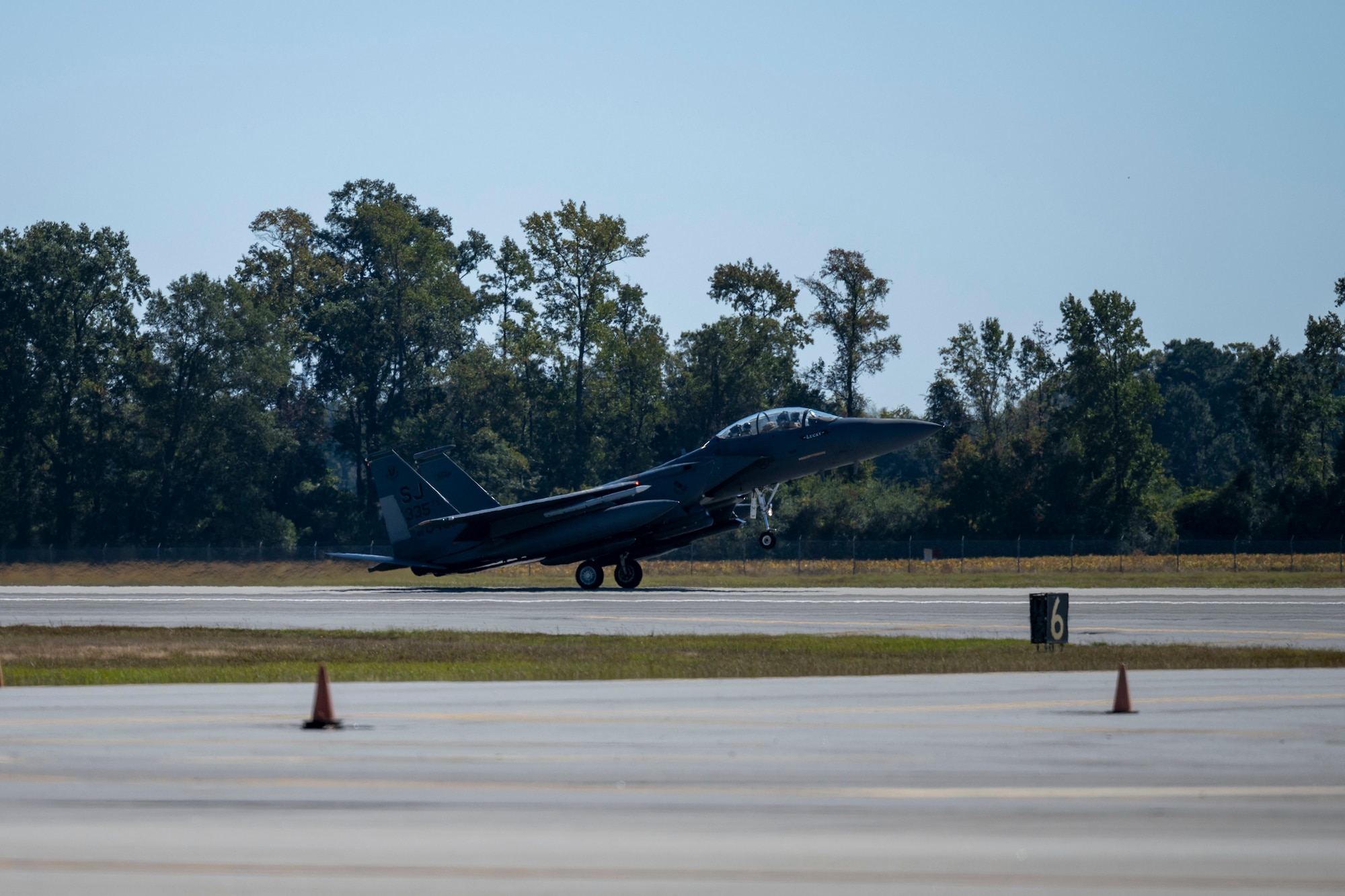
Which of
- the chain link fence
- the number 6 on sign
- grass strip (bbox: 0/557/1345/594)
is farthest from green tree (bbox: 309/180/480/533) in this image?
the number 6 on sign

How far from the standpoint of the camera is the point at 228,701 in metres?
14.7

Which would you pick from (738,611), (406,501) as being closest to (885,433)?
(738,611)

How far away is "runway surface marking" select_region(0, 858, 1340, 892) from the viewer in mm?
A: 6781

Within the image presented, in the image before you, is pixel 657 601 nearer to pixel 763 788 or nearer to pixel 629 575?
pixel 629 575

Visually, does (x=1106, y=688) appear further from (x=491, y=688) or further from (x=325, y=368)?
(x=325, y=368)

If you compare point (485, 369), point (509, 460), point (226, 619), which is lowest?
point (226, 619)

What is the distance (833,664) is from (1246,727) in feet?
24.5

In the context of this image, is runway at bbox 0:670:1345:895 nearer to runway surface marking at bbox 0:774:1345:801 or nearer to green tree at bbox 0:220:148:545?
runway surface marking at bbox 0:774:1345:801

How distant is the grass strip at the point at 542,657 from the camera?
18.1 metres

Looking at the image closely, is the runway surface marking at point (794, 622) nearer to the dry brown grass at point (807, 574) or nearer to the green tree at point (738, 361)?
the dry brown grass at point (807, 574)

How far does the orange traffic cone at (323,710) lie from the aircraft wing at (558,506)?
30.8 m

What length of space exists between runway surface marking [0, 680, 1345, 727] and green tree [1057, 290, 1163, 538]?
73850 millimetres

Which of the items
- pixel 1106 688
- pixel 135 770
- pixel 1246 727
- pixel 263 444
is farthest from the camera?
pixel 263 444

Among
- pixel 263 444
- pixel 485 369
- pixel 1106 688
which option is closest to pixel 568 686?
pixel 1106 688
